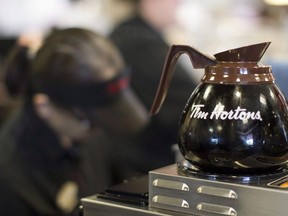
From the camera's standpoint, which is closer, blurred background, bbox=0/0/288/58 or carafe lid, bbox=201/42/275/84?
carafe lid, bbox=201/42/275/84

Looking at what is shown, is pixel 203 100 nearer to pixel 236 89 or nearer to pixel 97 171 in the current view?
pixel 236 89

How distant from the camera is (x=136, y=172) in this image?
1.60m

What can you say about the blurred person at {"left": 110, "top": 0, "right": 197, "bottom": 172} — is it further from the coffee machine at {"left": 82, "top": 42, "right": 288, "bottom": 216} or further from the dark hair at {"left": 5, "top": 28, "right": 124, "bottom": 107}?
the coffee machine at {"left": 82, "top": 42, "right": 288, "bottom": 216}

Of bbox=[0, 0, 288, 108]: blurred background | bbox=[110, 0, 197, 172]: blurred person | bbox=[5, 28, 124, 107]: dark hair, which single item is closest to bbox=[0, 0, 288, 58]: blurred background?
bbox=[0, 0, 288, 108]: blurred background

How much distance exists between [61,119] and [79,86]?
143 mm

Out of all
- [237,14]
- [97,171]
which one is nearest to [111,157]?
[97,171]

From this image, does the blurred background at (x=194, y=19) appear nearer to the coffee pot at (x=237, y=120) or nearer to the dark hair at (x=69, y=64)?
the dark hair at (x=69, y=64)

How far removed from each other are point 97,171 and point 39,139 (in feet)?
0.65

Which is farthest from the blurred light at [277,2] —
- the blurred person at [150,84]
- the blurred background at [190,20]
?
the blurred person at [150,84]

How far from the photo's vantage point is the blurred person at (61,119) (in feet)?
4.77

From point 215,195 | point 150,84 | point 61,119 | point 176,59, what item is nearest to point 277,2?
point 150,84

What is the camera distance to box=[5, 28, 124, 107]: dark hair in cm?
145

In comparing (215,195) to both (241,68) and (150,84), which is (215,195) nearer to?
(241,68)

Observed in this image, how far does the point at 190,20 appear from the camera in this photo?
2969mm
